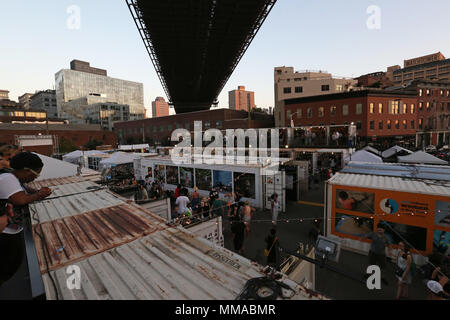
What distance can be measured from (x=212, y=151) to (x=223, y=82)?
46.9 m

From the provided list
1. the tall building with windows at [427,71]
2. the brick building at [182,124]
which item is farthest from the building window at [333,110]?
the tall building with windows at [427,71]

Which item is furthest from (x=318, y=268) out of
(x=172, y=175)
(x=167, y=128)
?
(x=167, y=128)

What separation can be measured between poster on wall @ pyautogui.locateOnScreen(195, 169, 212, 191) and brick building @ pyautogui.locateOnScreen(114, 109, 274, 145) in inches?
1158

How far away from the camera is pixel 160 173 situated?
1841cm

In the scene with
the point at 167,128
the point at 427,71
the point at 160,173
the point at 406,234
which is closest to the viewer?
the point at 406,234

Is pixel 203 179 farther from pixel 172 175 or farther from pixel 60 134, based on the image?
pixel 60 134

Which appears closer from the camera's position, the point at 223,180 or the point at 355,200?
the point at 355,200

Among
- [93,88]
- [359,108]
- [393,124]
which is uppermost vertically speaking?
[93,88]

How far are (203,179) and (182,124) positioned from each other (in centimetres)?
4191

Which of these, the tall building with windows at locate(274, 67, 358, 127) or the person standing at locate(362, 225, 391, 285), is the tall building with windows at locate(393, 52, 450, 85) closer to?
the tall building with windows at locate(274, 67, 358, 127)

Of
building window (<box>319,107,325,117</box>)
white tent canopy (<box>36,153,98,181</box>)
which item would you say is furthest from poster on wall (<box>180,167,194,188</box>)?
building window (<box>319,107,325,117</box>)

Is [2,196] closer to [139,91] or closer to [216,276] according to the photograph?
[216,276]

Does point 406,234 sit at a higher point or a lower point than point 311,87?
lower

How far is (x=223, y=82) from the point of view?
6066 cm
